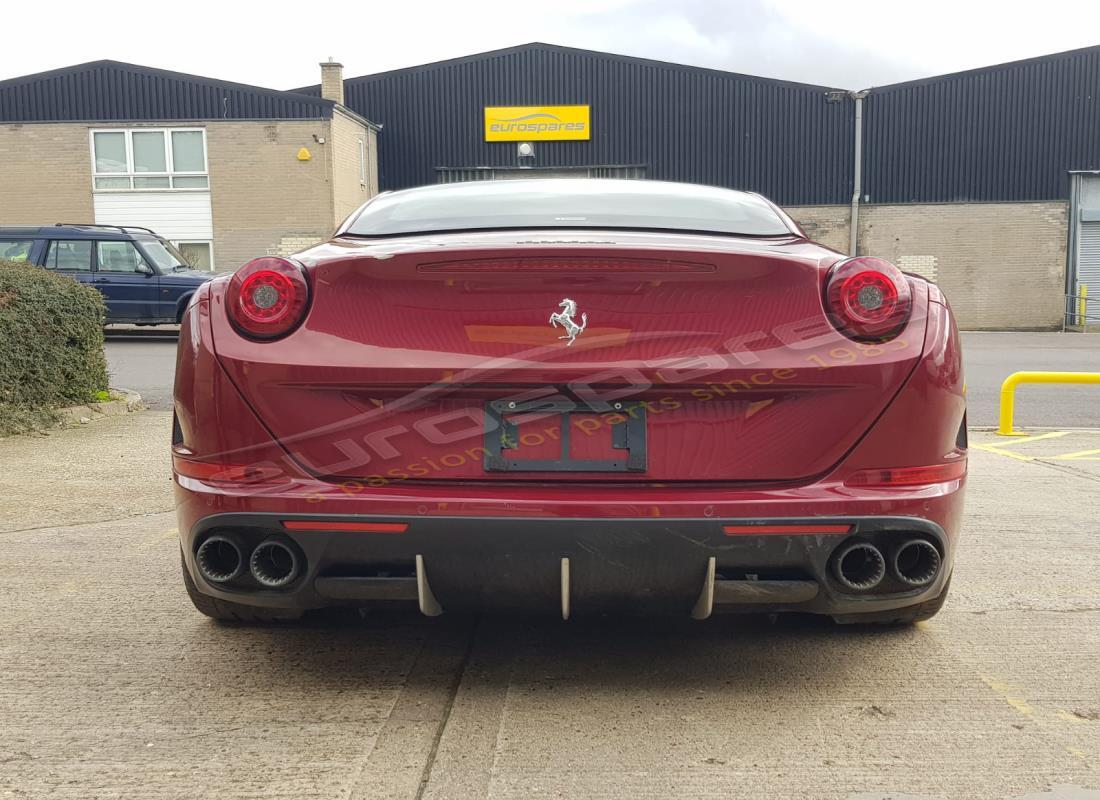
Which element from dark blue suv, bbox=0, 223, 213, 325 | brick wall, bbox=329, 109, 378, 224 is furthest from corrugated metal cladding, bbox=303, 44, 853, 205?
dark blue suv, bbox=0, 223, 213, 325

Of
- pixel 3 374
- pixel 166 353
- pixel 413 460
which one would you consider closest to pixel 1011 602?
pixel 413 460

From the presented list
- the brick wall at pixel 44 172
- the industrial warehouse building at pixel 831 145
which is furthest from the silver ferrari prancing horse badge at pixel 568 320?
the brick wall at pixel 44 172

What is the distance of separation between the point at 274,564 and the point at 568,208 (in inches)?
55.4

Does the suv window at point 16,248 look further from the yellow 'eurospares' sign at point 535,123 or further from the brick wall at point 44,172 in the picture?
the yellow 'eurospares' sign at point 535,123

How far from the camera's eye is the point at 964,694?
288 centimetres

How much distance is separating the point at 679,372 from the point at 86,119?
97.4 ft

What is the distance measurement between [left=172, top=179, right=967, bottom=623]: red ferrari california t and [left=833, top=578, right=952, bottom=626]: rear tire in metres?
→ 0.36

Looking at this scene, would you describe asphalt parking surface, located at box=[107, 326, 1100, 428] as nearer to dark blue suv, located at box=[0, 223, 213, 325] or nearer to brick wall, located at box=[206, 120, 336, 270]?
dark blue suv, located at box=[0, 223, 213, 325]

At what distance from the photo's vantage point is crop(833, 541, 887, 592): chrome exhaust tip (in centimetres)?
257

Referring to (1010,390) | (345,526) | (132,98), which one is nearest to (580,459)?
(345,526)

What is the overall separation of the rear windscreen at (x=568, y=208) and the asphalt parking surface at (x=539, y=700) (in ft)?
4.20

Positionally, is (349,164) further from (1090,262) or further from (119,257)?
(1090,262)

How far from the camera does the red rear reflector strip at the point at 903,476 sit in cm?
258

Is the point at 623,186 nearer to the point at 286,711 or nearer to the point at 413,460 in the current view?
the point at 413,460
